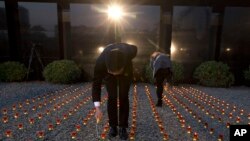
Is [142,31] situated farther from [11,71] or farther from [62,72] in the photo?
[11,71]

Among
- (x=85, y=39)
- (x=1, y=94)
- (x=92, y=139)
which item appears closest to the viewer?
(x=92, y=139)

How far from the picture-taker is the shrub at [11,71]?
9.60 metres

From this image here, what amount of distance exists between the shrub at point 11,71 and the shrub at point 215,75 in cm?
837

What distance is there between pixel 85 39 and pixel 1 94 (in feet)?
15.7

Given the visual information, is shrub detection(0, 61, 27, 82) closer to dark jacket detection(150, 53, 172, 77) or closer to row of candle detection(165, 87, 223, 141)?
dark jacket detection(150, 53, 172, 77)

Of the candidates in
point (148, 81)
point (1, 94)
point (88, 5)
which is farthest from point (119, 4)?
point (1, 94)

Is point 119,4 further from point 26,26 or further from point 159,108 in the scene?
point 159,108

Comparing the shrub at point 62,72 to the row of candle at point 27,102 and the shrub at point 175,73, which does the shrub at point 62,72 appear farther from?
the shrub at point 175,73

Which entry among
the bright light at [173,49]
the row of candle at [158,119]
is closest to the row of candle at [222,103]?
the row of candle at [158,119]

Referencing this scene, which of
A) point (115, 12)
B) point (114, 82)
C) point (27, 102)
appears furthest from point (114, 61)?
point (115, 12)

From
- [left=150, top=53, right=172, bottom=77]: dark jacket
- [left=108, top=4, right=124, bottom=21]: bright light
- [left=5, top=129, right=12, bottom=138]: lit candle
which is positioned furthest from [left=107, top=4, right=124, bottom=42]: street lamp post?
[left=5, top=129, right=12, bottom=138]: lit candle

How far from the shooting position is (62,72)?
31.0 ft

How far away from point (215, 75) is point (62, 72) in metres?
6.89

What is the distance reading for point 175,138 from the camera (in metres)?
4.24
